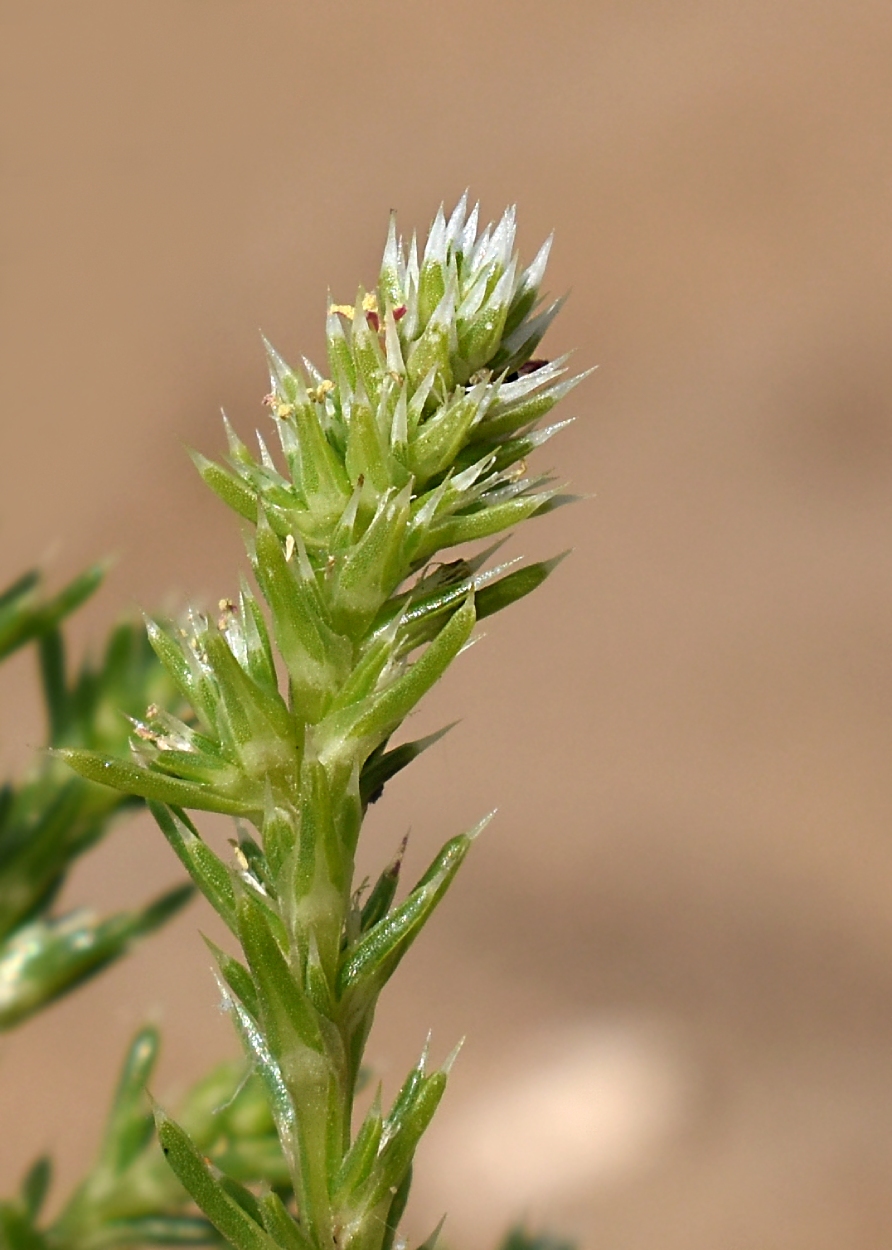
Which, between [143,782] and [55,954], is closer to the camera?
[143,782]

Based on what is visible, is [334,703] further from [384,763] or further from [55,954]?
[55,954]

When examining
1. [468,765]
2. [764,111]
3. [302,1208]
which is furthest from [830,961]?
[764,111]

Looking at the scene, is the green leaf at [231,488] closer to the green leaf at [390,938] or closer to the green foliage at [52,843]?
the green leaf at [390,938]

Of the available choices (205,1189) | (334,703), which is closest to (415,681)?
(334,703)

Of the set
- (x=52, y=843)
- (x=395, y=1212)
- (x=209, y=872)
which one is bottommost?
(x=395, y=1212)

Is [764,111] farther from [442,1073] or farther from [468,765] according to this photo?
[442,1073]

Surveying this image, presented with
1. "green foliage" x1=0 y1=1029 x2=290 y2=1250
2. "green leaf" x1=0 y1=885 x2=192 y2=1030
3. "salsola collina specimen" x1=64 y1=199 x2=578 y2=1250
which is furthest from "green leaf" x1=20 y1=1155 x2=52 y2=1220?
"salsola collina specimen" x1=64 y1=199 x2=578 y2=1250
